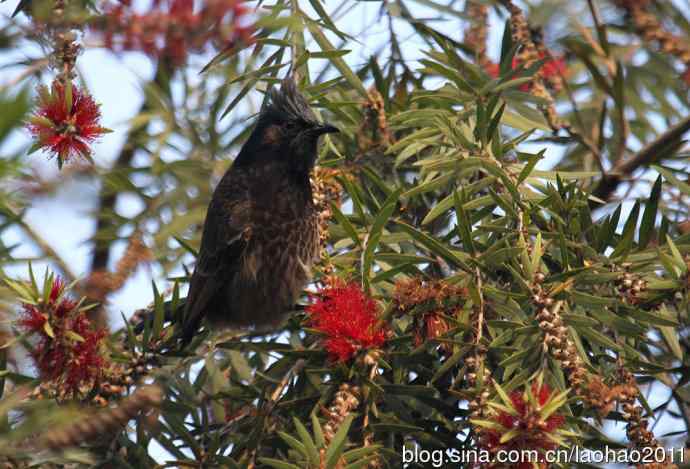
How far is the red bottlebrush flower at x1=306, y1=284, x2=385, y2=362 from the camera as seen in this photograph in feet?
8.15

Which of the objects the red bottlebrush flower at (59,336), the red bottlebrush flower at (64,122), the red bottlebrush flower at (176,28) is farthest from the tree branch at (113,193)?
the red bottlebrush flower at (176,28)

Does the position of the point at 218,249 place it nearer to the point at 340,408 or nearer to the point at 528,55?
the point at 528,55

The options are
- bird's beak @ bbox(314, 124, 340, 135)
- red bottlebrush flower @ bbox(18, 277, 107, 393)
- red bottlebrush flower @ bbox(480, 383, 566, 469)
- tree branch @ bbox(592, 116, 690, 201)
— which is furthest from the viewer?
bird's beak @ bbox(314, 124, 340, 135)

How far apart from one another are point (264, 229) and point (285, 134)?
0.51 m

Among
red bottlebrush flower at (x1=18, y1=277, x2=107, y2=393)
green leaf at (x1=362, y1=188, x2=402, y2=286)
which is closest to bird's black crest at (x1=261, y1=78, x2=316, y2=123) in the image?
green leaf at (x1=362, y1=188, x2=402, y2=286)

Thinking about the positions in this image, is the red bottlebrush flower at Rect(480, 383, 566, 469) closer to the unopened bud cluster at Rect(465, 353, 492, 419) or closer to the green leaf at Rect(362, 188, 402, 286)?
the unopened bud cluster at Rect(465, 353, 492, 419)

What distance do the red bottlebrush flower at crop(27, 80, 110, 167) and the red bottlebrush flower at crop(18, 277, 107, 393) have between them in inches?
14.4

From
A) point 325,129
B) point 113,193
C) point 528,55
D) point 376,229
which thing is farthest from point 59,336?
point 528,55

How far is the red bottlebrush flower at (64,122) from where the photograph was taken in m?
2.43

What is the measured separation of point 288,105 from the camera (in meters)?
4.25

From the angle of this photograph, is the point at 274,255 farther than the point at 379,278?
Yes

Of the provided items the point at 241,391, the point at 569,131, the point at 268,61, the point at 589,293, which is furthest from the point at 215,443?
the point at 569,131

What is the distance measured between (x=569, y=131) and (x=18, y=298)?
7.70 ft

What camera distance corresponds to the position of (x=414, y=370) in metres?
3.04
